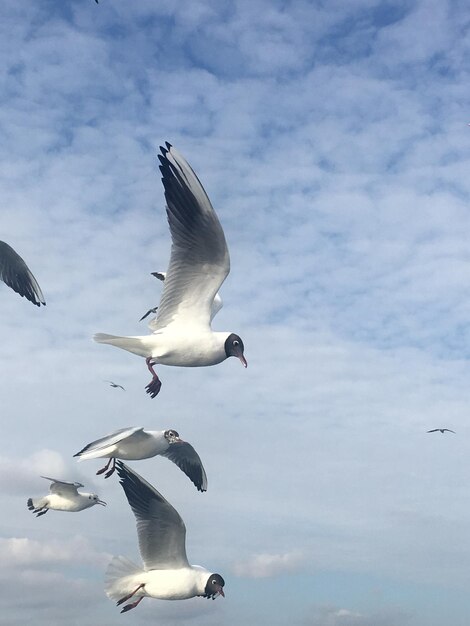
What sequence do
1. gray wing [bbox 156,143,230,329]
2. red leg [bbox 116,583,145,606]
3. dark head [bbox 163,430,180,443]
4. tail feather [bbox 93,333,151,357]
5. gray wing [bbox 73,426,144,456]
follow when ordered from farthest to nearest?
1. dark head [bbox 163,430,180,443]
2. red leg [bbox 116,583,145,606]
3. gray wing [bbox 73,426,144,456]
4. tail feather [bbox 93,333,151,357]
5. gray wing [bbox 156,143,230,329]

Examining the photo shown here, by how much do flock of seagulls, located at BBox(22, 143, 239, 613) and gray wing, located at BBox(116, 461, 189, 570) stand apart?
0.07 ft

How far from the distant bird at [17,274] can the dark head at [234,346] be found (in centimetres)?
1114

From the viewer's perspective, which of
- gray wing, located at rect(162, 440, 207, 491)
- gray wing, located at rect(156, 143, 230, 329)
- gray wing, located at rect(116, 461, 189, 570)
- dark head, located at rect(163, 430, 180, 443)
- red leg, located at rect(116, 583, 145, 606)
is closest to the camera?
gray wing, located at rect(156, 143, 230, 329)

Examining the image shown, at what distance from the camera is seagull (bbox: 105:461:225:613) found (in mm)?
18203

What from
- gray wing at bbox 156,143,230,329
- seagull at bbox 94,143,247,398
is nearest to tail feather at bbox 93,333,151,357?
seagull at bbox 94,143,247,398

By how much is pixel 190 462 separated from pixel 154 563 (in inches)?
135

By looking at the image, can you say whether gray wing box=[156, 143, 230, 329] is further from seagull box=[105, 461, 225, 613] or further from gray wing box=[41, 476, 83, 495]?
gray wing box=[41, 476, 83, 495]

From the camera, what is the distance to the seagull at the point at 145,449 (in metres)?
16.5

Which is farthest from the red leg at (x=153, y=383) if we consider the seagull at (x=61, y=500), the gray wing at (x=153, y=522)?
the seagull at (x=61, y=500)

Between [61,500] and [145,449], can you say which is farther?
[61,500]

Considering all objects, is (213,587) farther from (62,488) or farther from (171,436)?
(62,488)

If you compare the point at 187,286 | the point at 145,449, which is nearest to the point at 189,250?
the point at 187,286

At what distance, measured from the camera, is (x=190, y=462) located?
71.6ft

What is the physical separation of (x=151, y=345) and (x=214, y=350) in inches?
44.9
